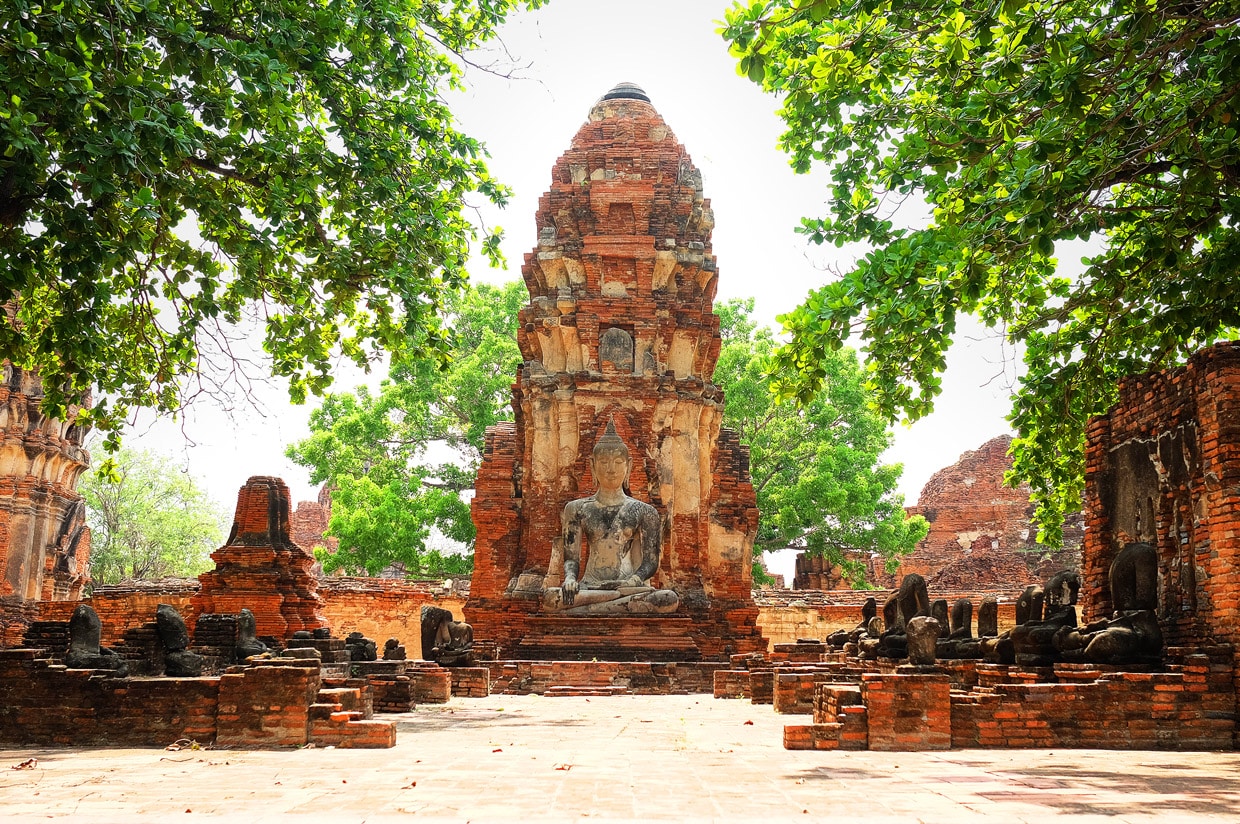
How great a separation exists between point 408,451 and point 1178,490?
24.8m

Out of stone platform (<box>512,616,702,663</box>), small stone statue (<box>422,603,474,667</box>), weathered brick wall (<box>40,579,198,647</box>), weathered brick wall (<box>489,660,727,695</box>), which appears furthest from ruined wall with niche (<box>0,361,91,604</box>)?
weathered brick wall (<box>489,660,727,695</box>)

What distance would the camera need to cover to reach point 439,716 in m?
10.8

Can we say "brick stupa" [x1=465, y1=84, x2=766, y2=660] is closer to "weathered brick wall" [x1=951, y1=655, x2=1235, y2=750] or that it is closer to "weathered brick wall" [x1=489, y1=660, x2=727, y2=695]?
"weathered brick wall" [x1=489, y1=660, x2=727, y2=695]

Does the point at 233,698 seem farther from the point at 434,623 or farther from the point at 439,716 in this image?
the point at 434,623

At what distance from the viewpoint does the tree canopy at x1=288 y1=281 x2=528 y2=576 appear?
94.2ft

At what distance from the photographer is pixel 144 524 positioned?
40219 mm

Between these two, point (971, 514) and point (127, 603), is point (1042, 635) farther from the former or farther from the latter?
point (971, 514)

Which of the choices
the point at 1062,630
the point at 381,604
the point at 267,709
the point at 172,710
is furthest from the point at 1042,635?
the point at 381,604

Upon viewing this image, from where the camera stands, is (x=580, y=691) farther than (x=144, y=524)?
No

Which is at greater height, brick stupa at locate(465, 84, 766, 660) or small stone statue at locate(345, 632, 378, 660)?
brick stupa at locate(465, 84, 766, 660)

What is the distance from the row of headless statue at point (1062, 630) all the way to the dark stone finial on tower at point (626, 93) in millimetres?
14214

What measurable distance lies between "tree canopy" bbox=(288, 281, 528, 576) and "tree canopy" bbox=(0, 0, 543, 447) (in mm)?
16442

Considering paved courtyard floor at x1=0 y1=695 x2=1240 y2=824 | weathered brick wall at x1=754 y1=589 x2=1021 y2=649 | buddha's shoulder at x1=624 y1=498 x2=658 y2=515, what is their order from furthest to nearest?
weathered brick wall at x1=754 y1=589 x2=1021 y2=649 < buddha's shoulder at x1=624 y1=498 x2=658 y2=515 < paved courtyard floor at x1=0 y1=695 x2=1240 y2=824

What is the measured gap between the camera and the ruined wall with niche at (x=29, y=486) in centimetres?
2388
